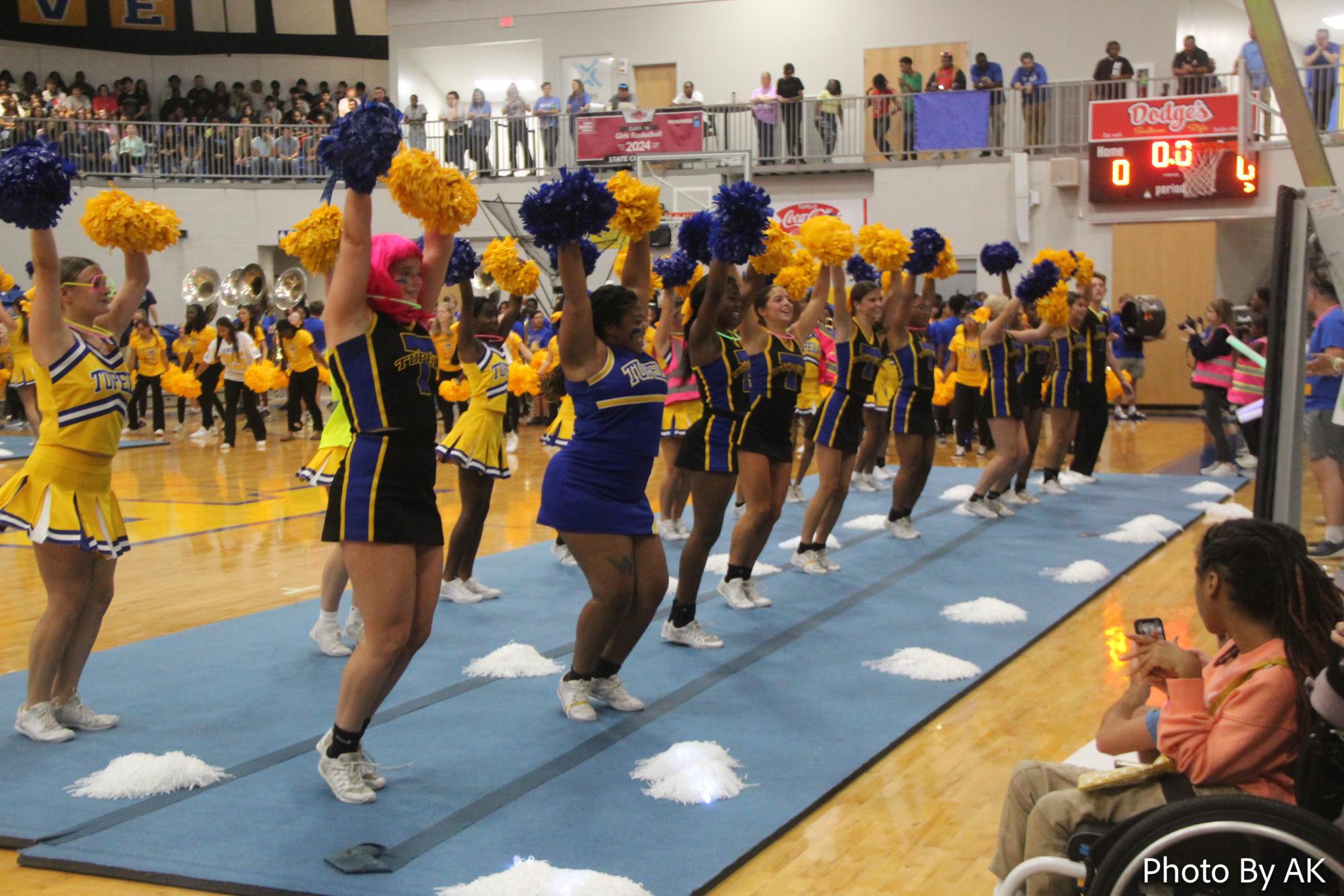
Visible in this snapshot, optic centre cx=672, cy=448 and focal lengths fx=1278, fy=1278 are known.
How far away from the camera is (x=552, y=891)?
3092mm

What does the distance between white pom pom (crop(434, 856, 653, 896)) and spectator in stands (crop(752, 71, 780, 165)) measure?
1835cm

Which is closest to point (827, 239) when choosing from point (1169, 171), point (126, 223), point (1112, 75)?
point (126, 223)

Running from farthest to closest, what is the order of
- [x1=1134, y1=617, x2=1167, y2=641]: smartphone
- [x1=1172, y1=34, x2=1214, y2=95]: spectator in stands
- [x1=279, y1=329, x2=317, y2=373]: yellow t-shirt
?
[x1=1172, y1=34, x2=1214, y2=95]: spectator in stands
[x1=279, y1=329, x2=317, y2=373]: yellow t-shirt
[x1=1134, y1=617, x2=1167, y2=641]: smartphone

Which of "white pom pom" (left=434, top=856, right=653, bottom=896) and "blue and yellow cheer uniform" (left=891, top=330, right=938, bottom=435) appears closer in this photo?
"white pom pom" (left=434, top=856, right=653, bottom=896)

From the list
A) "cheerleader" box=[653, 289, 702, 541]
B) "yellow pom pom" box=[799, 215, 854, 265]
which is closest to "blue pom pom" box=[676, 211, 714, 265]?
"yellow pom pom" box=[799, 215, 854, 265]

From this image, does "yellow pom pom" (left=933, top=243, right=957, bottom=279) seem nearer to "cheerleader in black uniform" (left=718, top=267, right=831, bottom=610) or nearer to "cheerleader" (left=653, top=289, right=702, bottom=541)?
"cheerleader" (left=653, top=289, right=702, bottom=541)

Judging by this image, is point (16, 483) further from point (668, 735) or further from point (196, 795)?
point (668, 735)

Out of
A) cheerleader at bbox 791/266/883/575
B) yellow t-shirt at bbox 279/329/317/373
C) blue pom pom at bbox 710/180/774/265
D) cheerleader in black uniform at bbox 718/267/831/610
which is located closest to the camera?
blue pom pom at bbox 710/180/774/265

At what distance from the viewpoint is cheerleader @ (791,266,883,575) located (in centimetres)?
763

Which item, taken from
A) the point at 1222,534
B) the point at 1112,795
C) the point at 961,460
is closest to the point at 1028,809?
the point at 1112,795

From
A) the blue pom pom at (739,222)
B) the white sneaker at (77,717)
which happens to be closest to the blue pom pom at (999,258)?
the blue pom pom at (739,222)

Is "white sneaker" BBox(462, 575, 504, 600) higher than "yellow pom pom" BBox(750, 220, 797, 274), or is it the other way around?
"yellow pom pom" BBox(750, 220, 797, 274)

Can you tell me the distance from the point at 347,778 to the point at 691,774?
3.43 feet

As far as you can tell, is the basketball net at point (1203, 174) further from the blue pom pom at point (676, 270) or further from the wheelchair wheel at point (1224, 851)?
the wheelchair wheel at point (1224, 851)
